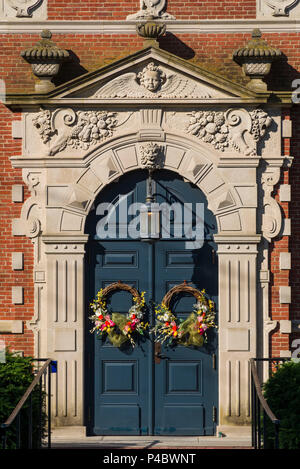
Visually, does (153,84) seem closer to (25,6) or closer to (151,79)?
(151,79)

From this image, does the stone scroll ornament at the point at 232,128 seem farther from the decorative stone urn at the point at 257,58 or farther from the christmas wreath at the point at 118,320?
the christmas wreath at the point at 118,320

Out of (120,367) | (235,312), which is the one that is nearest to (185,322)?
(235,312)

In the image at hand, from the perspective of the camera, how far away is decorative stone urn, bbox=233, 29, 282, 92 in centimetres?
1395

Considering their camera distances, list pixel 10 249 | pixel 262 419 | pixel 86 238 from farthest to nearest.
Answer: pixel 10 249, pixel 86 238, pixel 262 419

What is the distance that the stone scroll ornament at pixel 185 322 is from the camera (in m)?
14.0

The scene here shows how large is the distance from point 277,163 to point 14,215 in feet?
11.9

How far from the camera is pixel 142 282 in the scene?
46.7 ft

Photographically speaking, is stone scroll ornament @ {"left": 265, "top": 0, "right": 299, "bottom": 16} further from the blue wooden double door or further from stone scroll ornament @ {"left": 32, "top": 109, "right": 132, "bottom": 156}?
the blue wooden double door

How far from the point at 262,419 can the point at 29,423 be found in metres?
2.62

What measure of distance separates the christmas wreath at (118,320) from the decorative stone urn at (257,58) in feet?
10.6

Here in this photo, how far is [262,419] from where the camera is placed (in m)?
11.9

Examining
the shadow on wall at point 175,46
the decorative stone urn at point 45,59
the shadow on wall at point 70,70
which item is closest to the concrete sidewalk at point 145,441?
the decorative stone urn at point 45,59
